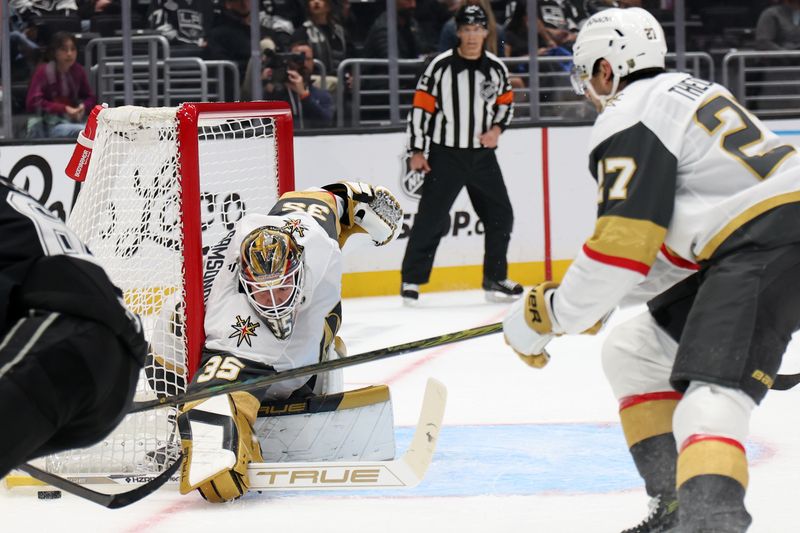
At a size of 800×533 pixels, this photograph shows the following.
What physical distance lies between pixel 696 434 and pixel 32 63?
5329 mm

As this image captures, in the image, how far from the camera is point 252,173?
3980 millimetres

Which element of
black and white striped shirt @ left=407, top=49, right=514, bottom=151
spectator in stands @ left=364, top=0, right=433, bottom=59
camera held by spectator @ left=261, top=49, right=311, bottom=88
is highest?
spectator in stands @ left=364, top=0, right=433, bottom=59

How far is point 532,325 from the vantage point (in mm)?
2311

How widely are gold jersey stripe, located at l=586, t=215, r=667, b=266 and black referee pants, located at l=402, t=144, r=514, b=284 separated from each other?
4.49 m

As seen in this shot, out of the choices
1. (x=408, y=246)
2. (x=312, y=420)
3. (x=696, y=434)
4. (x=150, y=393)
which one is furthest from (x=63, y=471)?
(x=408, y=246)

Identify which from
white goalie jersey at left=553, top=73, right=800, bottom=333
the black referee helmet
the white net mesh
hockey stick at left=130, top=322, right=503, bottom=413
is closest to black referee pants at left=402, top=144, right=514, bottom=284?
the black referee helmet

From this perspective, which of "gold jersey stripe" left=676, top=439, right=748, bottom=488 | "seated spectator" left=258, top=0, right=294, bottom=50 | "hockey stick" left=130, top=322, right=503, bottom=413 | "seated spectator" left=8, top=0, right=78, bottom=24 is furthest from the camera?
"seated spectator" left=258, top=0, right=294, bottom=50

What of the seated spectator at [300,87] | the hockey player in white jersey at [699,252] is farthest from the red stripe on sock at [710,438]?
the seated spectator at [300,87]

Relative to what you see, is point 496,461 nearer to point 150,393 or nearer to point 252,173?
point 150,393

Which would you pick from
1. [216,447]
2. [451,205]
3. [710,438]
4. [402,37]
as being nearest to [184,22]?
[402,37]

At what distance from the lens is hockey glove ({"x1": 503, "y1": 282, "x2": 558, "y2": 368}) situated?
2293 millimetres

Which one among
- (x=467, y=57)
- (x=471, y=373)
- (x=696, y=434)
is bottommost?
(x=471, y=373)

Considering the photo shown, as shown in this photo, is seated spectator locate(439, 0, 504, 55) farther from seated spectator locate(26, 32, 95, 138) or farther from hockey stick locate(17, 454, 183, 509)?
hockey stick locate(17, 454, 183, 509)

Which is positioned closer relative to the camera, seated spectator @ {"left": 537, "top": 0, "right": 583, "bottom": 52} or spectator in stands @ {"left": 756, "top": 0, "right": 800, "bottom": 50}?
seated spectator @ {"left": 537, "top": 0, "right": 583, "bottom": 52}
